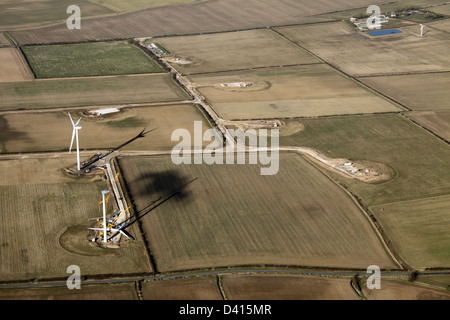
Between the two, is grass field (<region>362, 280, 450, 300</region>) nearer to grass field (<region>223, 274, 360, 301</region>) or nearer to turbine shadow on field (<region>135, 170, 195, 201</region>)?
grass field (<region>223, 274, 360, 301</region>)

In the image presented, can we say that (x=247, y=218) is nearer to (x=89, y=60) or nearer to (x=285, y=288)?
(x=285, y=288)

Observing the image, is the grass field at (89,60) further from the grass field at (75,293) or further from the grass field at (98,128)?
the grass field at (75,293)

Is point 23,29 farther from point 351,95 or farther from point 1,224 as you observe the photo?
point 1,224

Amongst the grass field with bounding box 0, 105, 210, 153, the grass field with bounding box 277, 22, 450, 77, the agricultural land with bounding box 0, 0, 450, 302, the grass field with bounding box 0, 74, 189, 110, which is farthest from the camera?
the grass field with bounding box 277, 22, 450, 77

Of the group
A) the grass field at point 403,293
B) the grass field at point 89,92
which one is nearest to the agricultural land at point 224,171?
the grass field at point 403,293

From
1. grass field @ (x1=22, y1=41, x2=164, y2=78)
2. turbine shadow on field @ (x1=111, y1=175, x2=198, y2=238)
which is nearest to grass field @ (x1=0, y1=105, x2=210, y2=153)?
turbine shadow on field @ (x1=111, y1=175, x2=198, y2=238)

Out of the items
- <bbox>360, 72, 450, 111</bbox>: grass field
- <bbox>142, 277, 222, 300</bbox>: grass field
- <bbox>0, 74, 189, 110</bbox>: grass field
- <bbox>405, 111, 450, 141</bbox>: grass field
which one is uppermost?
<bbox>0, 74, 189, 110</bbox>: grass field
